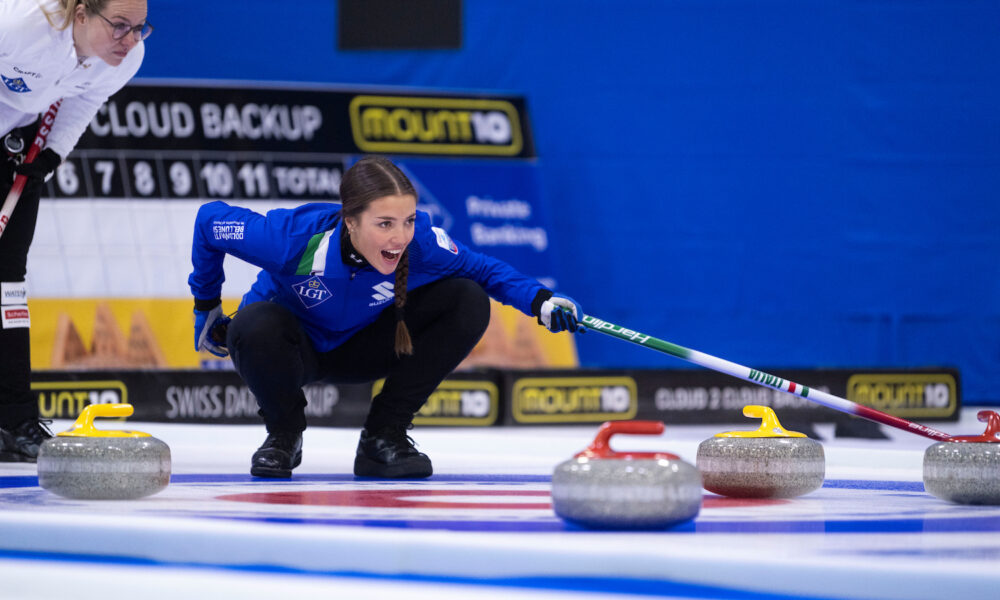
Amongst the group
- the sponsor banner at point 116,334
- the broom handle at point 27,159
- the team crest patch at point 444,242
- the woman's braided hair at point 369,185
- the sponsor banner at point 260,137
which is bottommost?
the sponsor banner at point 116,334

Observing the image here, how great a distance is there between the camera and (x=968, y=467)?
85.5 inches

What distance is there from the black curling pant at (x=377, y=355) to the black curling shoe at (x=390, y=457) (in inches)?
1.1

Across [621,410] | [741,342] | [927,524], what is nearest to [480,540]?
[927,524]

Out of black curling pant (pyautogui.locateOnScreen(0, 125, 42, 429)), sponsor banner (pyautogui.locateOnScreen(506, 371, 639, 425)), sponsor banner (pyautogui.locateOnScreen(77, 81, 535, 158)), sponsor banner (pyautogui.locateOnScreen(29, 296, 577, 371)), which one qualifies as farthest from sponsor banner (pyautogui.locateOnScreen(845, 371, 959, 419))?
black curling pant (pyautogui.locateOnScreen(0, 125, 42, 429))

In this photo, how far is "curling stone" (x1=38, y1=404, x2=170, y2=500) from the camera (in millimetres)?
2068

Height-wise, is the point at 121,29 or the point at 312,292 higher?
the point at 121,29

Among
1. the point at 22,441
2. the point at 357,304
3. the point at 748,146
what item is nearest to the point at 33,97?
the point at 22,441

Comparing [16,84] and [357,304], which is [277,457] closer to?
[357,304]

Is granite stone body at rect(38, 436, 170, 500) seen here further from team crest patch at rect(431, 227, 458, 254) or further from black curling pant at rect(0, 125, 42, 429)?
black curling pant at rect(0, 125, 42, 429)

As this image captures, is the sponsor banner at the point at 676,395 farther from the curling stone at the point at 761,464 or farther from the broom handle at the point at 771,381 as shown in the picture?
the curling stone at the point at 761,464

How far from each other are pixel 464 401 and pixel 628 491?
11.9 ft

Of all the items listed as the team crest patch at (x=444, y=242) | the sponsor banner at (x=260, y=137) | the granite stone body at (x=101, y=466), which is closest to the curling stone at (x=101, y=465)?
the granite stone body at (x=101, y=466)

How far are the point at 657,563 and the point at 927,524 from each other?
0.68 metres

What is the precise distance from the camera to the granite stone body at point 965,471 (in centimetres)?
216
